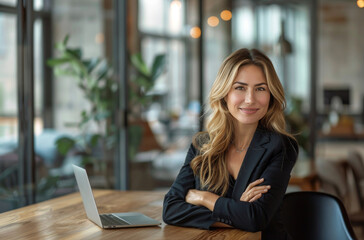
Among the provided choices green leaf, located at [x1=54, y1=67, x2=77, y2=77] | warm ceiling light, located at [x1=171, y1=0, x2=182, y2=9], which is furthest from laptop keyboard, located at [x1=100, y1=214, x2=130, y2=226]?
warm ceiling light, located at [x1=171, y1=0, x2=182, y2=9]

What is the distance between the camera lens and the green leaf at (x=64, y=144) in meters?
4.07

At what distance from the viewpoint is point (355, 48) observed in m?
13.9

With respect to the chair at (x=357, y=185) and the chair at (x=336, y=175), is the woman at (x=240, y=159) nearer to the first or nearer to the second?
the chair at (x=357, y=185)

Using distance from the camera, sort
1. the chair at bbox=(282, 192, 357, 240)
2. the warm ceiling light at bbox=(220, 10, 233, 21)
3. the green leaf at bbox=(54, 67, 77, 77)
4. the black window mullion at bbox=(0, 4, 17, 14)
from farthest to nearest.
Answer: the warm ceiling light at bbox=(220, 10, 233, 21)
the green leaf at bbox=(54, 67, 77, 77)
the black window mullion at bbox=(0, 4, 17, 14)
the chair at bbox=(282, 192, 357, 240)

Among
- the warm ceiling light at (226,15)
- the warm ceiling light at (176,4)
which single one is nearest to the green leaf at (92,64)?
the warm ceiling light at (176,4)

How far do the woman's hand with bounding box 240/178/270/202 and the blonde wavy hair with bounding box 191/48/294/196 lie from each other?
0.13m

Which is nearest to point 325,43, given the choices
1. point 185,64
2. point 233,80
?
point 185,64

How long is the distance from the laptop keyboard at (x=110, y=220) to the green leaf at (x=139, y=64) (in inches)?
113

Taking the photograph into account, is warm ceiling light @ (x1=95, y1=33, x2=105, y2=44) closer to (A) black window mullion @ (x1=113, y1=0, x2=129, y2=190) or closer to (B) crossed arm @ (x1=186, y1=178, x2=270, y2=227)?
(A) black window mullion @ (x1=113, y1=0, x2=129, y2=190)

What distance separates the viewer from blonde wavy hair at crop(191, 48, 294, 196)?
2389 mm

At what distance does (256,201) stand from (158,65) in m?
3.33

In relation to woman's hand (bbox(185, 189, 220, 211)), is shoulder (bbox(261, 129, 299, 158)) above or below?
above

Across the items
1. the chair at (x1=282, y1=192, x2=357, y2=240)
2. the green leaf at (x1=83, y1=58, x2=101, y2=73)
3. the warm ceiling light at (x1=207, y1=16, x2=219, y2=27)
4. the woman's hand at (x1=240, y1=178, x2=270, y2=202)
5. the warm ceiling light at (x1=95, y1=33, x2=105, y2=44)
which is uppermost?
the warm ceiling light at (x1=207, y1=16, x2=219, y2=27)

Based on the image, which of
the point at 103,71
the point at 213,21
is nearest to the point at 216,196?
the point at 103,71
